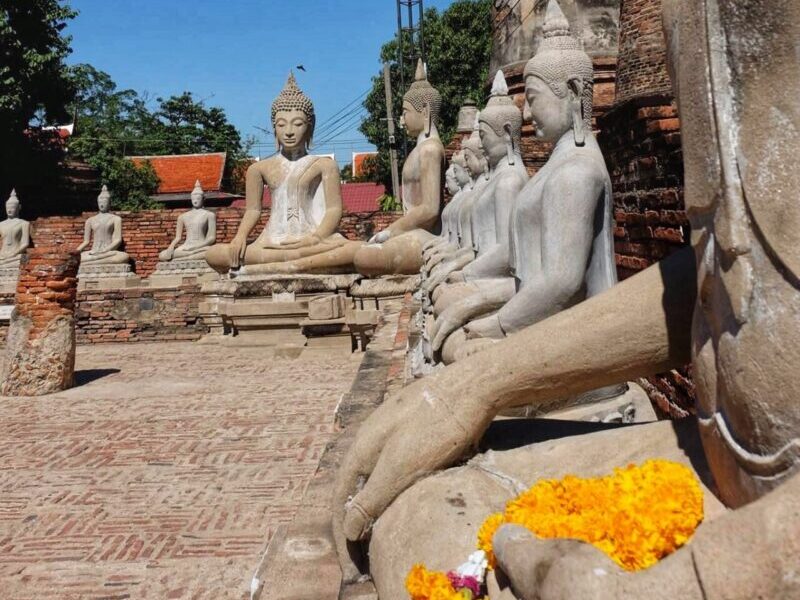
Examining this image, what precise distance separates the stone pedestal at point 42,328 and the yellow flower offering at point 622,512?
25.5 ft

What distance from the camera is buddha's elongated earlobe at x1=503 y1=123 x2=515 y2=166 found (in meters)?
4.85

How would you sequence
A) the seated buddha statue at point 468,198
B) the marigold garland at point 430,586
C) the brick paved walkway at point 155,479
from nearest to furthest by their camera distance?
the marigold garland at point 430,586 < the brick paved walkway at point 155,479 < the seated buddha statue at point 468,198

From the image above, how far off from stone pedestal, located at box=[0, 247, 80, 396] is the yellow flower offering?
25.5 ft

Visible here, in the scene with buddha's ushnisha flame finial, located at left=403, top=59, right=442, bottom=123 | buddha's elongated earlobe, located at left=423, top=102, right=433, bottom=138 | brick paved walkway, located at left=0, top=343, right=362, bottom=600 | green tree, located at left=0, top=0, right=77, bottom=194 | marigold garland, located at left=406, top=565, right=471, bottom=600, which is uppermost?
green tree, located at left=0, top=0, right=77, bottom=194

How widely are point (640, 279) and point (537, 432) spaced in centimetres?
47

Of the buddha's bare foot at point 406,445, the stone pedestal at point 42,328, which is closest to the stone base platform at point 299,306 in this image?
the stone pedestal at point 42,328

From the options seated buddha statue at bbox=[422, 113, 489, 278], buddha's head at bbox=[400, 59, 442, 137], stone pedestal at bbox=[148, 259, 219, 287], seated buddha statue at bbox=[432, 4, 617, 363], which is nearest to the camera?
seated buddha statue at bbox=[432, 4, 617, 363]

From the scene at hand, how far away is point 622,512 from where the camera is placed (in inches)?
55.4

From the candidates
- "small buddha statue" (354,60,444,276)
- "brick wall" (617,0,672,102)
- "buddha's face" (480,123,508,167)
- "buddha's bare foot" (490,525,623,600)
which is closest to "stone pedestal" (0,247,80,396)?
"small buddha statue" (354,60,444,276)

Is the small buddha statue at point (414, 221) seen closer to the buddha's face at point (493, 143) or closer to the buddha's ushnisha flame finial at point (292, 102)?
the buddha's ushnisha flame finial at point (292, 102)

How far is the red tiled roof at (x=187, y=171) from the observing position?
3100cm

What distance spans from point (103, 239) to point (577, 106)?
17.4 metres

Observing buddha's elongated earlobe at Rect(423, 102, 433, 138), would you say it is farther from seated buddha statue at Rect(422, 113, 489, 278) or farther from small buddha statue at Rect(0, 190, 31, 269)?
small buddha statue at Rect(0, 190, 31, 269)

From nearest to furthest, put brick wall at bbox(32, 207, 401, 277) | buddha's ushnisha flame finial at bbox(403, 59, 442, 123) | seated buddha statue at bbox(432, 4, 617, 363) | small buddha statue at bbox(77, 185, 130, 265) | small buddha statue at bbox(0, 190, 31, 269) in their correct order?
seated buddha statue at bbox(432, 4, 617, 363), buddha's ushnisha flame finial at bbox(403, 59, 442, 123), small buddha statue at bbox(77, 185, 130, 265), small buddha statue at bbox(0, 190, 31, 269), brick wall at bbox(32, 207, 401, 277)
